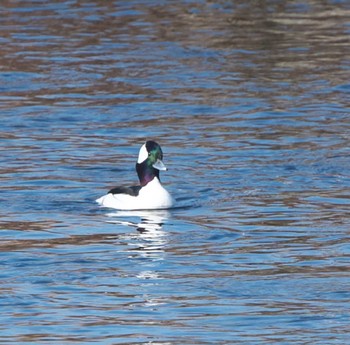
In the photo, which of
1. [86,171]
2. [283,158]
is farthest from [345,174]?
[86,171]

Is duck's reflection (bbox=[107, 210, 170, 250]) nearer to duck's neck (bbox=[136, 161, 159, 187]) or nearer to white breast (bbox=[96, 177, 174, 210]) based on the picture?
white breast (bbox=[96, 177, 174, 210])

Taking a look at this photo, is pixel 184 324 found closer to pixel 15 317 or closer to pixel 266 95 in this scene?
pixel 15 317

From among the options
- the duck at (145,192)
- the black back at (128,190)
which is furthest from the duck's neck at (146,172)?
the black back at (128,190)

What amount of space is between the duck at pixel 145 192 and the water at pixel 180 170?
6.7 inches

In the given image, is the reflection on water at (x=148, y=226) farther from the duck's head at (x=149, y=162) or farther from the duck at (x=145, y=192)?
the duck's head at (x=149, y=162)

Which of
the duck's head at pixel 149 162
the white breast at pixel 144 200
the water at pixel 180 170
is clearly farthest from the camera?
the duck's head at pixel 149 162

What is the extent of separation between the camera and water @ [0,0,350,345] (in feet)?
38.5

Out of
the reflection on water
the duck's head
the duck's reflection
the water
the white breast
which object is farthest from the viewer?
the duck's head

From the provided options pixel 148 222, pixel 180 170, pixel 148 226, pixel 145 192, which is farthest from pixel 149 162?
pixel 180 170

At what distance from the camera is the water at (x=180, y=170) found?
1174cm

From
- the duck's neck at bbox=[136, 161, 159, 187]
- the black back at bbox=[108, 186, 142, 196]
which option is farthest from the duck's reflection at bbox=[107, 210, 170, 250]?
the duck's neck at bbox=[136, 161, 159, 187]

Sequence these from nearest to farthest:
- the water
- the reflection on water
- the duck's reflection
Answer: the water → the reflection on water → the duck's reflection

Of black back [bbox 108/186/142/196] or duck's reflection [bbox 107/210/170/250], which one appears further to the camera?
black back [bbox 108/186/142/196]

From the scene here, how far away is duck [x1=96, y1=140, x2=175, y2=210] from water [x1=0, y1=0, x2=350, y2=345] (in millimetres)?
169
